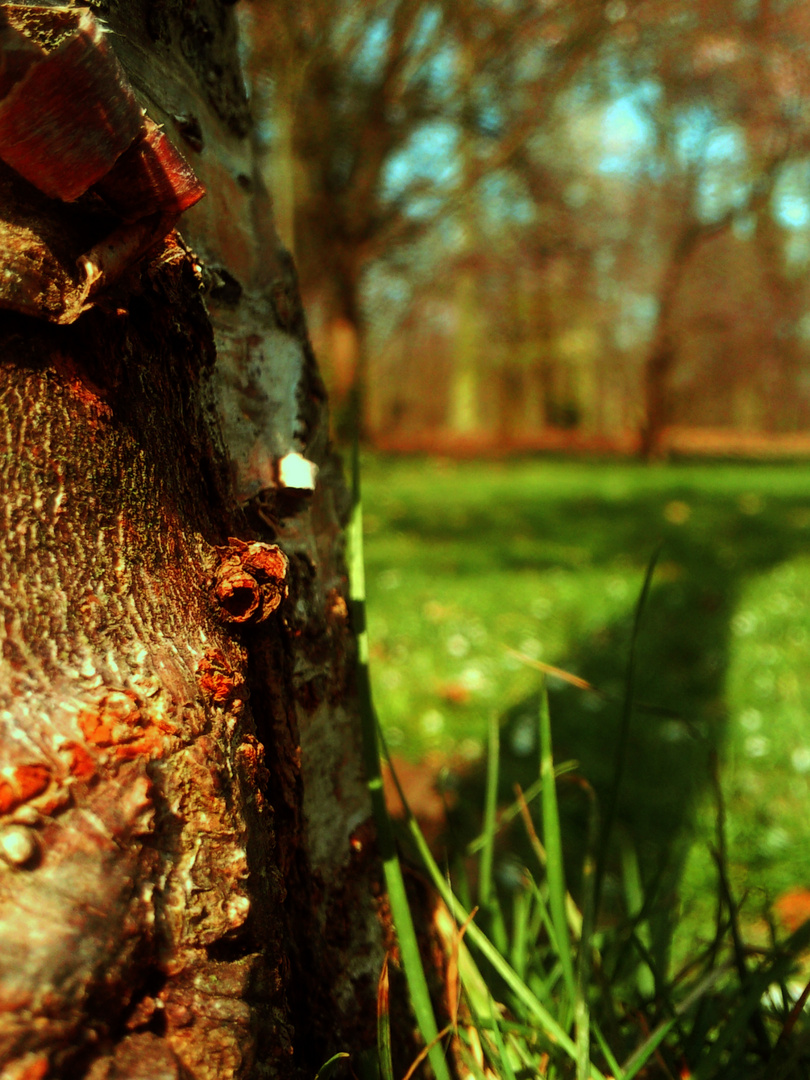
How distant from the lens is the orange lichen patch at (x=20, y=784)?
61cm

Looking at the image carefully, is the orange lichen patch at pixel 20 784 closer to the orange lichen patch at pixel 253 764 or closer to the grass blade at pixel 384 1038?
the orange lichen patch at pixel 253 764

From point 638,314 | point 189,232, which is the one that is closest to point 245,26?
point 189,232

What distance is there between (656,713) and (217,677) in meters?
0.68

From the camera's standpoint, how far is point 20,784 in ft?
2.00

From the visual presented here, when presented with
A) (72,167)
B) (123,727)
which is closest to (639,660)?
(123,727)

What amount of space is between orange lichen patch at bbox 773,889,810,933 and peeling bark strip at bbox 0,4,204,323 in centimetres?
201

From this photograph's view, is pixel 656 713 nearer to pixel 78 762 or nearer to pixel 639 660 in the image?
pixel 78 762

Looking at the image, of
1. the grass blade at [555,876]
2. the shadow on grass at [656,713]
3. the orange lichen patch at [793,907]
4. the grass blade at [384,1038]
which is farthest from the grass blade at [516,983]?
the orange lichen patch at [793,907]

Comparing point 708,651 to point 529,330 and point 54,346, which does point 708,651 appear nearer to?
point 54,346

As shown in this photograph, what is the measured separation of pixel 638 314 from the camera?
17406 mm

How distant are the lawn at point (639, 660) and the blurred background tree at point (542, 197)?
47.4 inches

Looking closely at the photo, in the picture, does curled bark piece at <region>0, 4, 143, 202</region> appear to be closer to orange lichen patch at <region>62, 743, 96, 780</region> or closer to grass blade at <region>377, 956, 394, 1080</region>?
orange lichen patch at <region>62, 743, 96, 780</region>

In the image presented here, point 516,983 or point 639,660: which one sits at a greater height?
point 516,983

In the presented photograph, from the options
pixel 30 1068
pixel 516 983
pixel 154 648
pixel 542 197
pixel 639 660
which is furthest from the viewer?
pixel 542 197
